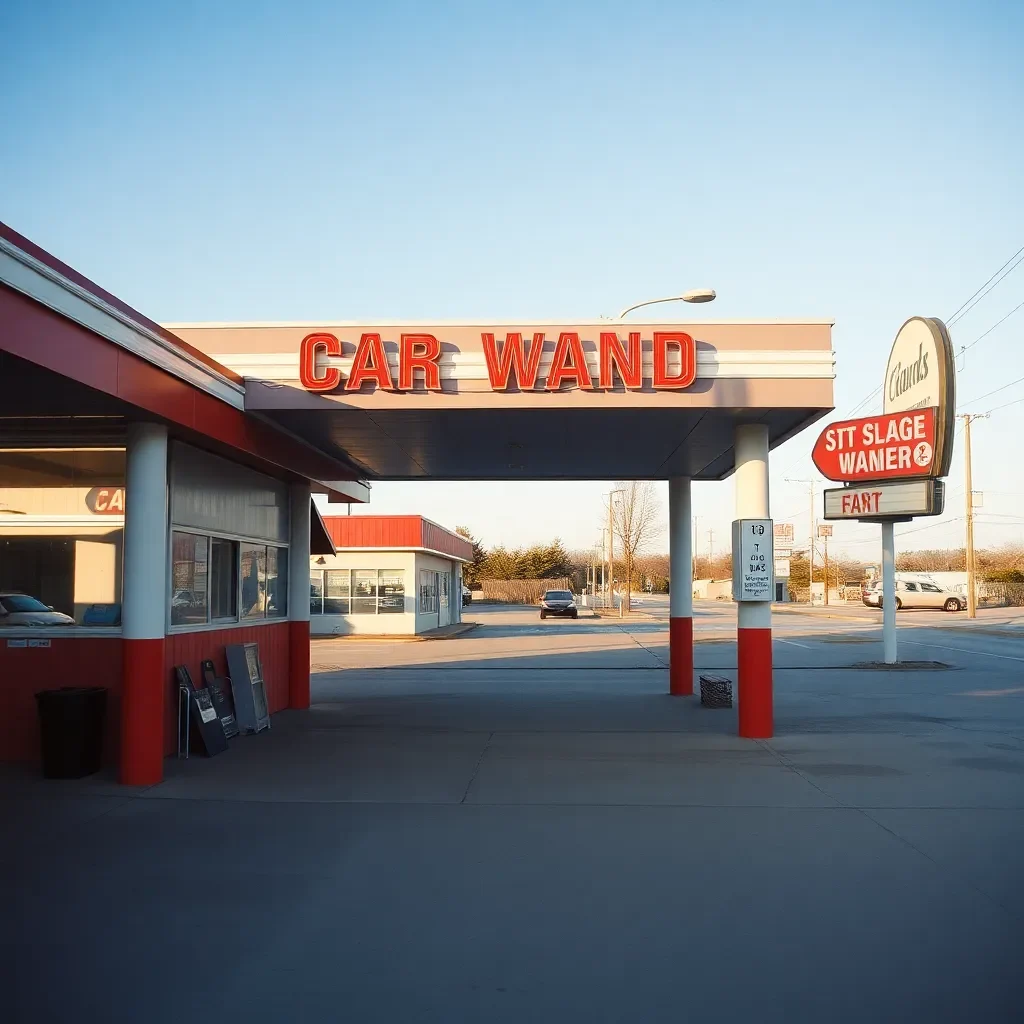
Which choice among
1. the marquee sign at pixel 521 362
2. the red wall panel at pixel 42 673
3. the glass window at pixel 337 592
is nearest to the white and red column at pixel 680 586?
the marquee sign at pixel 521 362

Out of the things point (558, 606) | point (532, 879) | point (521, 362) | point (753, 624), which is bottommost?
point (532, 879)

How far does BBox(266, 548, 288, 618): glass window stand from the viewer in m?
15.5

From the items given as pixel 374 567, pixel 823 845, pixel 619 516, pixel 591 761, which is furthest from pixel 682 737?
pixel 619 516

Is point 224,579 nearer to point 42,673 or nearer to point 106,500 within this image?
point 106,500

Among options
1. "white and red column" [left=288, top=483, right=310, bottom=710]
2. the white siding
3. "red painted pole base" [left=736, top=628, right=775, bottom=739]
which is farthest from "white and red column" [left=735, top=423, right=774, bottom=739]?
"white and red column" [left=288, top=483, right=310, bottom=710]

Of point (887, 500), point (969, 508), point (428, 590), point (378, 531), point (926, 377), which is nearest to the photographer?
point (926, 377)

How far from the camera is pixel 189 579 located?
12.2 m

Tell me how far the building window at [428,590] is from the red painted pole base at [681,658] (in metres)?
22.9

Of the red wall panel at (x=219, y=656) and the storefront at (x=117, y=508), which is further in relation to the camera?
the red wall panel at (x=219, y=656)

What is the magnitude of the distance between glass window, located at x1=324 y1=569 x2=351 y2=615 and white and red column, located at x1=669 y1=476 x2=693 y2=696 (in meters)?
22.5

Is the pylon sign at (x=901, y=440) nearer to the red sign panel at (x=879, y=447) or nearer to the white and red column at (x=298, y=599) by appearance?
the red sign panel at (x=879, y=447)

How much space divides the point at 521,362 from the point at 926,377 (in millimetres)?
14793

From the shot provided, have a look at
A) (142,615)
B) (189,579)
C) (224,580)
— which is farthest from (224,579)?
(142,615)

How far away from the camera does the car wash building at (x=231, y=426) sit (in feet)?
32.6
